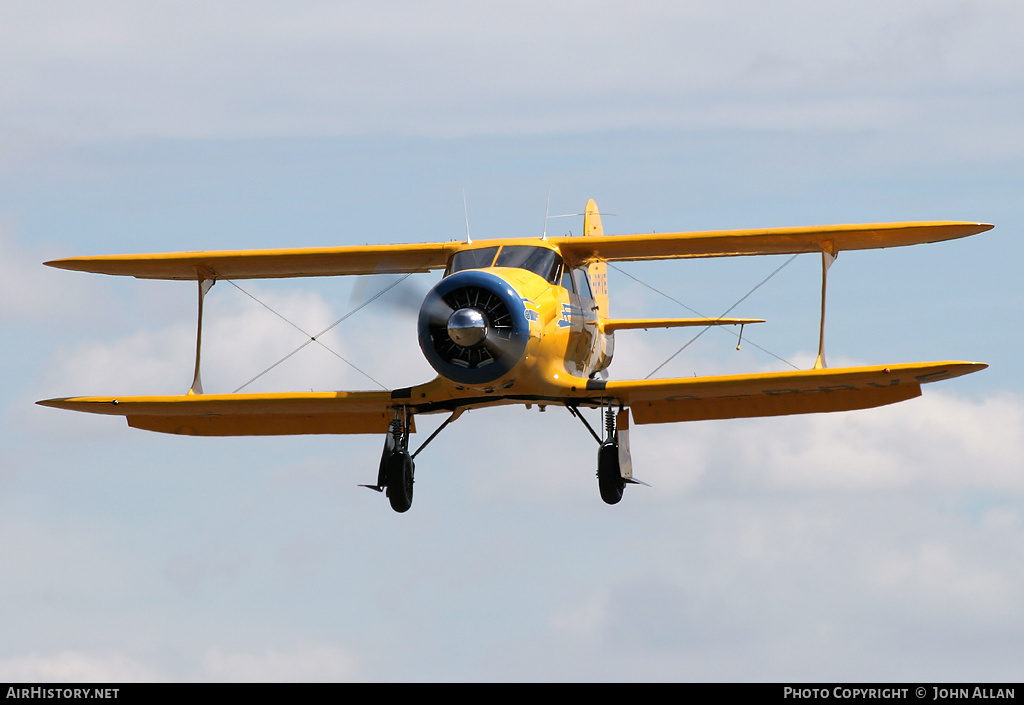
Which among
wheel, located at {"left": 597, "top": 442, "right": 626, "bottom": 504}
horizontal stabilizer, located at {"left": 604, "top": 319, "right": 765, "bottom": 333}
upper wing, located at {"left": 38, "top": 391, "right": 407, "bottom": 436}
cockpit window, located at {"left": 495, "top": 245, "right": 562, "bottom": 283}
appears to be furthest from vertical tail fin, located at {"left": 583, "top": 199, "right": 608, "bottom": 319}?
upper wing, located at {"left": 38, "top": 391, "right": 407, "bottom": 436}

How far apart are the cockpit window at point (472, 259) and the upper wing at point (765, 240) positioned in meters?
0.96

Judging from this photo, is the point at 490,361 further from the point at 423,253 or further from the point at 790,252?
the point at 790,252

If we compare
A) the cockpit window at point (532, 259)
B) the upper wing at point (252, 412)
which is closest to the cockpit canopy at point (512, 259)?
the cockpit window at point (532, 259)

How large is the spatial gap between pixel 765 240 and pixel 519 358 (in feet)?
12.9

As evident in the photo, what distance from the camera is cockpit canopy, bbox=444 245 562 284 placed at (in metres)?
22.7

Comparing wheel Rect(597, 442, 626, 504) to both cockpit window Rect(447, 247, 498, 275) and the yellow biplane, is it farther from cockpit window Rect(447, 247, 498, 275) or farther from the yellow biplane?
cockpit window Rect(447, 247, 498, 275)

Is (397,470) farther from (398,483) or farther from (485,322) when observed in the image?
(485,322)

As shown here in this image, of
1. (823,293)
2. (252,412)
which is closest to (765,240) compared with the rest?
(823,293)

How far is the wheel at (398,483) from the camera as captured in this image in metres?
22.8

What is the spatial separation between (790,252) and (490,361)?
4.71 meters

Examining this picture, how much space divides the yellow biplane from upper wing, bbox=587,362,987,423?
2 cm

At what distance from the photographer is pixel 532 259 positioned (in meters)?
22.8

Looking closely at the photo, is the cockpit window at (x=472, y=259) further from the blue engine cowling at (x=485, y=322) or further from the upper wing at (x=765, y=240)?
the blue engine cowling at (x=485, y=322)
